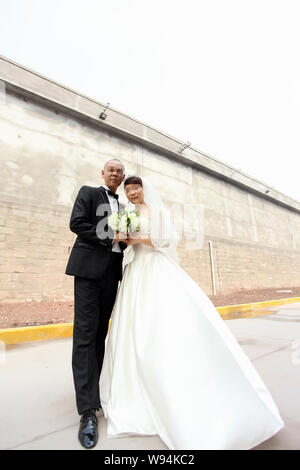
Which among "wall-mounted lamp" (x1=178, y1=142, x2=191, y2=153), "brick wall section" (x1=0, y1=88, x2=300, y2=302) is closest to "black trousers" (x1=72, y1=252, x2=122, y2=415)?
"brick wall section" (x1=0, y1=88, x2=300, y2=302)

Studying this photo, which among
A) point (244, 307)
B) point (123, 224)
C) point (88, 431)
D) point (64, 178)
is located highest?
point (64, 178)

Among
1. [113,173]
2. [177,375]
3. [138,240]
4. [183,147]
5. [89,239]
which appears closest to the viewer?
[177,375]

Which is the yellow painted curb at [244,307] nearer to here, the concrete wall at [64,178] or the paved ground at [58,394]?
the concrete wall at [64,178]

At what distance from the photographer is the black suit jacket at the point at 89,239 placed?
1642 millimetres

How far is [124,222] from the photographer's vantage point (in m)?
1.75

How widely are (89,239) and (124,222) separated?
0.27 metres

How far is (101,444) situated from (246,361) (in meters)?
0.88

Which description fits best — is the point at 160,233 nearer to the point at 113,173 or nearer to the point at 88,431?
the point at 113,173

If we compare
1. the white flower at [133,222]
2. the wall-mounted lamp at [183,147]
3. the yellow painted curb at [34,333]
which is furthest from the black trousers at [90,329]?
the wall-mounted lamp at [183,147]

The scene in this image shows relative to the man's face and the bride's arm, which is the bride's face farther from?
the bride's arm

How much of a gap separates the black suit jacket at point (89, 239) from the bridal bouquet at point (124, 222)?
0.05 meters

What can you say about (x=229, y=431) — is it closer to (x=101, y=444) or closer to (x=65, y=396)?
(x=101, y=444)

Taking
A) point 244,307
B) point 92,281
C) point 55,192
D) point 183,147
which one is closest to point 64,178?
point 55,192
